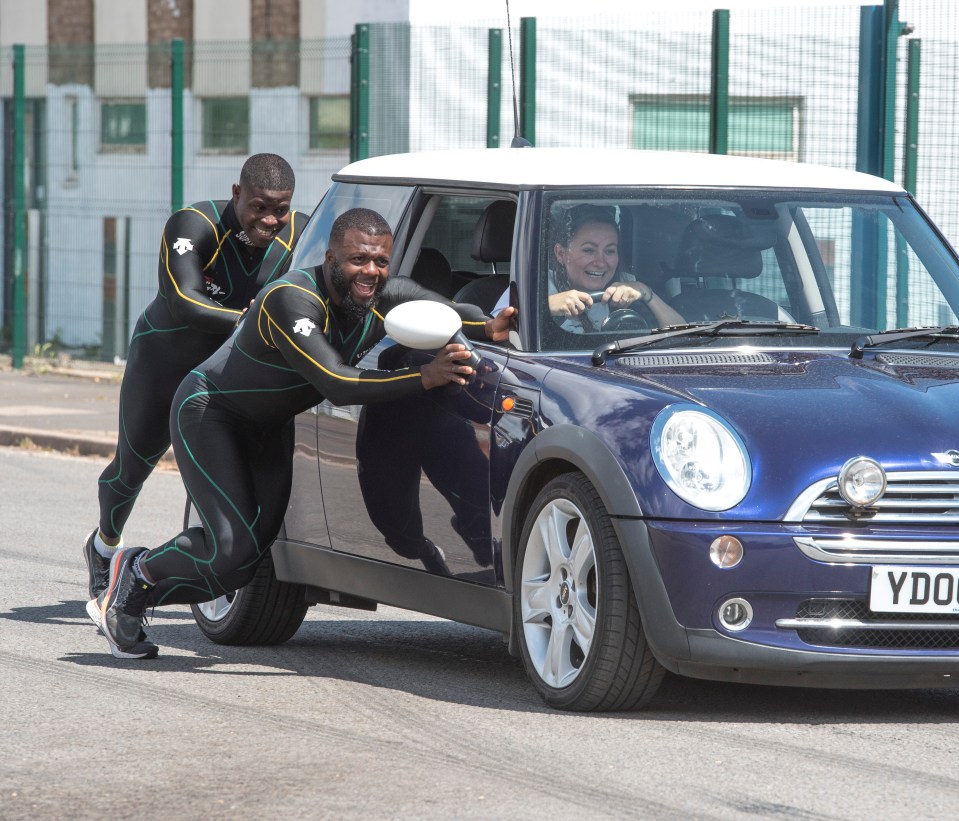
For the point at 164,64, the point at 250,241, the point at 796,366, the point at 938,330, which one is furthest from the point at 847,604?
the point at 164,64

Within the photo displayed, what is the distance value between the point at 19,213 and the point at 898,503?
1691 cm

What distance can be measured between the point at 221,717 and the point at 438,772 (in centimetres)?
101

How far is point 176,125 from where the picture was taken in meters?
19.5

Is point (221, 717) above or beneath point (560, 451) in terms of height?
beneath

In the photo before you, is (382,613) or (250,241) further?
(382,613)

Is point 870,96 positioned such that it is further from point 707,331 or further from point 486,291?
point 707,331

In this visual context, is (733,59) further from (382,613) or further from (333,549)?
(333,549)

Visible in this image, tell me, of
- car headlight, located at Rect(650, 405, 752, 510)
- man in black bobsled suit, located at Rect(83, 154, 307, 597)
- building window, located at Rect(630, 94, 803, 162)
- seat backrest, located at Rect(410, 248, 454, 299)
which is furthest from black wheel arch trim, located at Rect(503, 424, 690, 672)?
building window, located at Rect(630, 94, 803, 162)

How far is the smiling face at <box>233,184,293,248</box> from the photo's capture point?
24.7ft

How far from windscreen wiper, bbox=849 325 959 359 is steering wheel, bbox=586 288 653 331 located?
67 cm

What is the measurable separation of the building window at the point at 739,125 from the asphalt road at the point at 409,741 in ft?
29.2

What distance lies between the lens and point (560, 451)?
19.1ft

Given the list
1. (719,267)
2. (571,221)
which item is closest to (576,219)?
(571,221)

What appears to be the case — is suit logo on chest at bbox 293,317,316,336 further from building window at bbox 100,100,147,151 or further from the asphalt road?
building window at bbox 100,100,147,151
